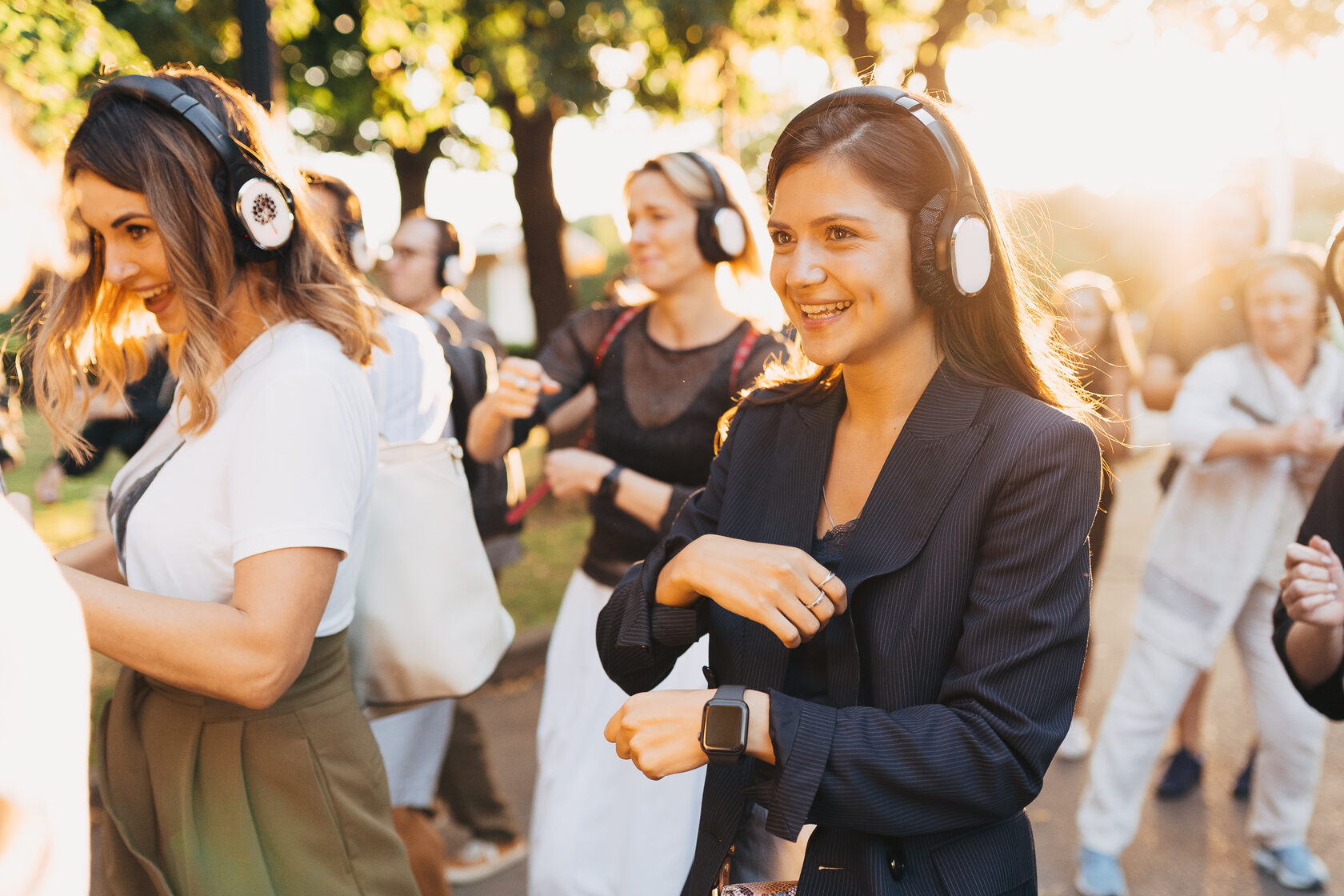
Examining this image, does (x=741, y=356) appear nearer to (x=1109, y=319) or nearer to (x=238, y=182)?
(x=238, y=182)

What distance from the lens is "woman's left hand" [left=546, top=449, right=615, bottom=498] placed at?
309 cm

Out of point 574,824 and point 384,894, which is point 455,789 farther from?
point 384,894

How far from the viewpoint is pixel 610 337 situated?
3.48m

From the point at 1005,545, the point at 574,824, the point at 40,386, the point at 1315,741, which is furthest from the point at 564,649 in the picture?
the point at 1315,741

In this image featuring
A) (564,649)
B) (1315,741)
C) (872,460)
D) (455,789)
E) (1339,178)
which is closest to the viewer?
(872,460)

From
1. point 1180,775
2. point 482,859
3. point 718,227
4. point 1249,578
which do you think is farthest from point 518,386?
point 1180,775

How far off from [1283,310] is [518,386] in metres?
2.90

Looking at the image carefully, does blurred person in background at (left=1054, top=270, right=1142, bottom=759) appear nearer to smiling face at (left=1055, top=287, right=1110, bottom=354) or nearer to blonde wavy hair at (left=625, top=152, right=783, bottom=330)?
smiling face at (left=1055, top=287, right=1110, bottom=354)

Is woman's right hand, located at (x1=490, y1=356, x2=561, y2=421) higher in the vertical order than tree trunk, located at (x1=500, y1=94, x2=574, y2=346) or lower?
lower

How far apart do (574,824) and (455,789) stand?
144 cm

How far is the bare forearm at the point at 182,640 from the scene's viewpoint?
64.4 inches

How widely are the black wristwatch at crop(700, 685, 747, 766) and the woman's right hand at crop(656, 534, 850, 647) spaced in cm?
12

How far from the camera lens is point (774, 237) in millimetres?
1791

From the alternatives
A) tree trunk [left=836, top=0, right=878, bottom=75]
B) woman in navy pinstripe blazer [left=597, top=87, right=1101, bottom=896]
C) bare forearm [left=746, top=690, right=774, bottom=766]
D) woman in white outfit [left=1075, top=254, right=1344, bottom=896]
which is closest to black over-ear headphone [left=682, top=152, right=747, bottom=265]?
woman in navy pinstripe blazer [left=597, top=87, right=1101, bottom=896]
